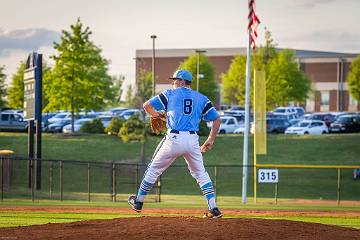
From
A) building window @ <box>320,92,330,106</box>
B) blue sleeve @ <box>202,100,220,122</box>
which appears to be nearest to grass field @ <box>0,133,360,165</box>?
blue sleeve @ <box>202,100,220,122</box>

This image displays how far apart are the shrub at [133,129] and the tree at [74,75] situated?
273 inches

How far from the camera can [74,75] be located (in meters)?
54.7

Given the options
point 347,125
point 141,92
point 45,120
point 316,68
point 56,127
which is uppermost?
point 316,68

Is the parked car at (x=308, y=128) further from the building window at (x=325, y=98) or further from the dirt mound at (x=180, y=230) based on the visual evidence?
the dirt mound at (x=180, y=230)

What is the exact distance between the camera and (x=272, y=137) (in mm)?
56375

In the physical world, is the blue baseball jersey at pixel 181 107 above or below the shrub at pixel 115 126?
above

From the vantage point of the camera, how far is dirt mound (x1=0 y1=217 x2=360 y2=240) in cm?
1105

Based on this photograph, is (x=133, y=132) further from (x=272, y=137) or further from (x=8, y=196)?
(x=8, y=196)

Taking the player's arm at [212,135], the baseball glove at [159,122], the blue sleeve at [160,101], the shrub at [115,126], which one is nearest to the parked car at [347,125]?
the shrub at [115,126]

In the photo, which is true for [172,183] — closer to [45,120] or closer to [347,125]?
[45,120]

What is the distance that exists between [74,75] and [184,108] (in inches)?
1665

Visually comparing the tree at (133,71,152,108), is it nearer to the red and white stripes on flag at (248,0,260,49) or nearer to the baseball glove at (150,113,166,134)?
the red and white stripes on flag at (248,0,260,49)

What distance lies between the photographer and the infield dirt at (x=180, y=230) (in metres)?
11.1

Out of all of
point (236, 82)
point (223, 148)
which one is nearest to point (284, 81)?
point (236, 82)
